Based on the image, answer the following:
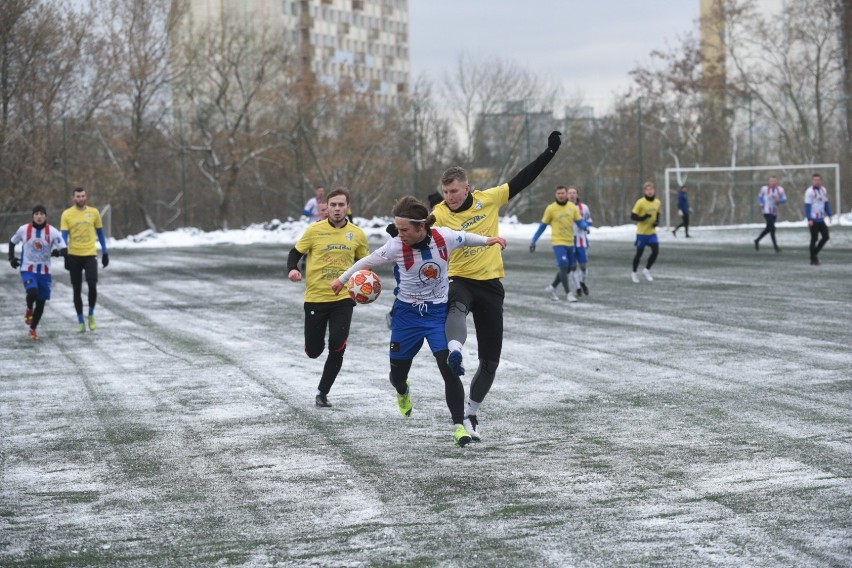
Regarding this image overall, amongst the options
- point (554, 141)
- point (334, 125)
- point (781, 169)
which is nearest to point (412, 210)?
point (554, 141)

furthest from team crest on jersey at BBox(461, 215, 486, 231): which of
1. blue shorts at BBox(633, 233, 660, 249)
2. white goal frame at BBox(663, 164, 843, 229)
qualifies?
white goal frame at BBox(663, 164, 843, 229)

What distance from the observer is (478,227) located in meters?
9.40

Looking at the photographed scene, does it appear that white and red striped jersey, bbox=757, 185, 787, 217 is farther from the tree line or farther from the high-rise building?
the high-rise building

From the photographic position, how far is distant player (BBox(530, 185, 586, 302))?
67.3 ft

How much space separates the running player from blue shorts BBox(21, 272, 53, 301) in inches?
362

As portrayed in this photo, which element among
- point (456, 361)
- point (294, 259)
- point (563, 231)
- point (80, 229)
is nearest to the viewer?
point (456, 361)

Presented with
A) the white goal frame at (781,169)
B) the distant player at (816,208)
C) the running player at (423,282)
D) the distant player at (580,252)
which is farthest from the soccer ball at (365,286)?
the white goal frame at (781,169)

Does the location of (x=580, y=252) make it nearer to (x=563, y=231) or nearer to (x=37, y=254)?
(x=563, y=231)

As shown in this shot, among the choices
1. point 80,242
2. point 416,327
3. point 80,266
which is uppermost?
point 80,242

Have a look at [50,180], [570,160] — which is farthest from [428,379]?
[570,160]

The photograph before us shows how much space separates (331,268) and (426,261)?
2.29m

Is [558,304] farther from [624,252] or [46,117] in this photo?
[46,117]

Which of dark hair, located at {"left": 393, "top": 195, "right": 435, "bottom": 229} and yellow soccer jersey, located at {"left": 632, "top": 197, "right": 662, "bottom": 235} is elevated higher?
dark hair, located at {"left": 393, "top": 195, "right": 435, "bottom": 229}

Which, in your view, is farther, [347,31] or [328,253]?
[347,31]
